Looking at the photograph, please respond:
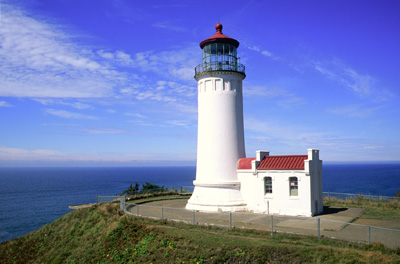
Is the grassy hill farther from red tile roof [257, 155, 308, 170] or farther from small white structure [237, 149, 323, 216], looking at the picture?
red tile roof [257, 155, 308, 170]

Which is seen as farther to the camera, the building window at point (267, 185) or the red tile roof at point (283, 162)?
the building window at point (267, 185)

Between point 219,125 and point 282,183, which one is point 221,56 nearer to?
point 219,125

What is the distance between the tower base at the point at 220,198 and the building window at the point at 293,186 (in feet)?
10.6

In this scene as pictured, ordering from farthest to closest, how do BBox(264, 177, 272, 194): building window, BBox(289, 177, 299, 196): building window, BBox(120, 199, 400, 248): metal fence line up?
BBox(264, 177, 272, 194): building window → BBox(289, 177, 299, 196): building window → BBox(120, 199, 400, 248): metal fence

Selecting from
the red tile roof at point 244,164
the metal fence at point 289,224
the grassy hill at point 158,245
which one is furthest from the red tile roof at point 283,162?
the grassy hill at point 158,245

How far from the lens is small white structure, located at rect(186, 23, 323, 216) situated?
1938cm

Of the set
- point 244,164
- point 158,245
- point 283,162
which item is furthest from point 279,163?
point 158,245

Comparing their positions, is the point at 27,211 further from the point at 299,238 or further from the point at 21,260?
the point at 299,238

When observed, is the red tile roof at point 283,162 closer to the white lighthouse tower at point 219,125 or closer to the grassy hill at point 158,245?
the white lighthouse tower at point 219,125

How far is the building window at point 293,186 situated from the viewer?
18.8m

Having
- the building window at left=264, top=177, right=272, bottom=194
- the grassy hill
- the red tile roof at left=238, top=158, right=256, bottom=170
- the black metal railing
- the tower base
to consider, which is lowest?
the grassy hill

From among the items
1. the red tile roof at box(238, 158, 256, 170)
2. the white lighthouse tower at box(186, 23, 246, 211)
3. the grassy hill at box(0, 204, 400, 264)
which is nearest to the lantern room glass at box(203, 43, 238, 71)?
the white lighthouse tower at box(186, 23, 246, 211)

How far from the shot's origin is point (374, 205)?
22.5 metres

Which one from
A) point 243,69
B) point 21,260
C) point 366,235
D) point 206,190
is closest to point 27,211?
point 21,260
